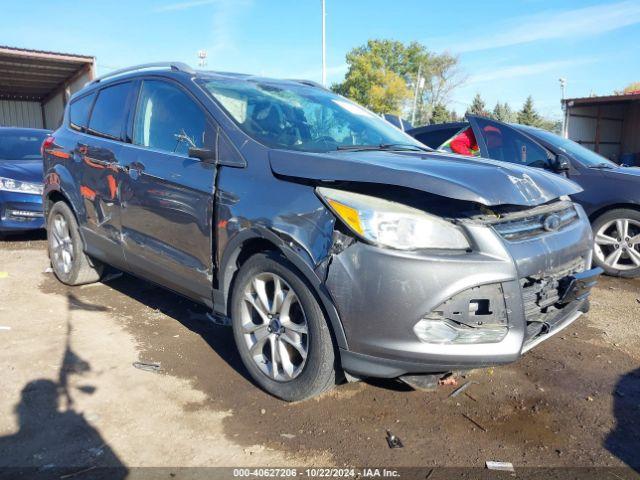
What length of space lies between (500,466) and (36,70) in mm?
19499

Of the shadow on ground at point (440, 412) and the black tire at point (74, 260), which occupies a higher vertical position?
the black tire at point (74, 260)

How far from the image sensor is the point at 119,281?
528 centimetres

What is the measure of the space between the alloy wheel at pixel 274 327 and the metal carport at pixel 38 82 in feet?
48.2

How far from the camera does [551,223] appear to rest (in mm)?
2758

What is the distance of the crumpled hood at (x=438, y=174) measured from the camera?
7.82 feet

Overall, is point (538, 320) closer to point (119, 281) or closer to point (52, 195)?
point (119, 281)

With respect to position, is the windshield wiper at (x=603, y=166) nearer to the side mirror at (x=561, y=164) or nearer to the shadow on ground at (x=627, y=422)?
the side mirror at (x=561, y=164)

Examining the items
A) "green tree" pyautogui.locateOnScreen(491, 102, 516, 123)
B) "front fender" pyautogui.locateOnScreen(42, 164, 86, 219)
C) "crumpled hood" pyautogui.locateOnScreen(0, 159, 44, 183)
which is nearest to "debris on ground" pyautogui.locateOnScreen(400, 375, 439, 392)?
"front fender" pyautogui.locateOnScreen(42, 164, 86, 219)

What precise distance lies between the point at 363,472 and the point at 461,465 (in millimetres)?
444

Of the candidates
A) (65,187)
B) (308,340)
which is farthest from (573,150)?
(65,187)

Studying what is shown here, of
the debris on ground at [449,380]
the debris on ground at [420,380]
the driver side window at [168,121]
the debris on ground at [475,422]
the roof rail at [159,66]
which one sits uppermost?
the roof rail at [159,66]

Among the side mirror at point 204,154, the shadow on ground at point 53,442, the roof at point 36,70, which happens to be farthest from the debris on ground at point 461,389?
the roof at point 36,70

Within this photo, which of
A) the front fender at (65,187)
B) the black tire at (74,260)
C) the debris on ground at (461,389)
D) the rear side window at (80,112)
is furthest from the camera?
the black tire at (74,260)

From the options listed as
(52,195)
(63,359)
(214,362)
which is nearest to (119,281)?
(52,195)
